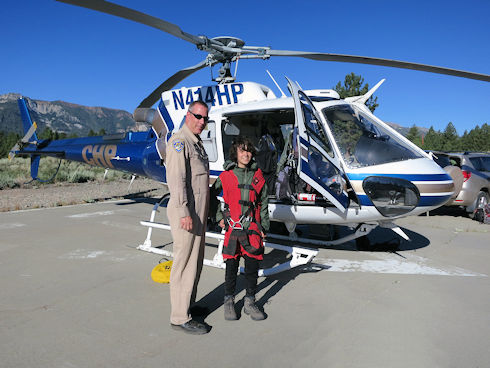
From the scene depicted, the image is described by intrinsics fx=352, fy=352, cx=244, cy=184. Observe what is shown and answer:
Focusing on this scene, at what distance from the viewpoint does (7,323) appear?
3.03 metres

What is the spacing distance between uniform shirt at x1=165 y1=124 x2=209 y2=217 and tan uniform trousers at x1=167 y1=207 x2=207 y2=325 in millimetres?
96

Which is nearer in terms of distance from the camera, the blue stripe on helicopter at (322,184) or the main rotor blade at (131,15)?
the main rotor blade at (131,15)

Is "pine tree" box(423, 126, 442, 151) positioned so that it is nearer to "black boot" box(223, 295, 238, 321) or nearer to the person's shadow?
the person's shadow

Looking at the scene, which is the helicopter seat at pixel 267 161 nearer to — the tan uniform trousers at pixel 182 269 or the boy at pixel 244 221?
the boy at pixel 244 221

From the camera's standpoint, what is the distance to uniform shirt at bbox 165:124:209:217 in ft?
9.03

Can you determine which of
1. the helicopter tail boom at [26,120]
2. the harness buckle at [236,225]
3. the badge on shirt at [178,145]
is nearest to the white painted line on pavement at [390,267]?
the harness buckle at [236,225]

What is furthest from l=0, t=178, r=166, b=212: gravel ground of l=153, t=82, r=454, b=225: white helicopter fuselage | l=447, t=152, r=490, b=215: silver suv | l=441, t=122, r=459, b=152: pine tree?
l=441, t=122, r=459, b=152: pine tree

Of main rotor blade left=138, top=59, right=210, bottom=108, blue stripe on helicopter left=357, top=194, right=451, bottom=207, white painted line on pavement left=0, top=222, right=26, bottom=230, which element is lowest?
white painted line on pavement left=0, top=222, right=26, bottom=230

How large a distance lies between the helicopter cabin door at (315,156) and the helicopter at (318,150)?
0.01 metres

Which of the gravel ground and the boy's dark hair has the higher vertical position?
the boy's dark hair

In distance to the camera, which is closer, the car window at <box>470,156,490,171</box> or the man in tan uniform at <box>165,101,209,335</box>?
the man in tan uniform at <box>165,101,209,335</box>

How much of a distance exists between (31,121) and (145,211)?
6.36 meters

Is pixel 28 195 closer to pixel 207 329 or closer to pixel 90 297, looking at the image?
pixel 90 297

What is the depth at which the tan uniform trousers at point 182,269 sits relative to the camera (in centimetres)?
287
